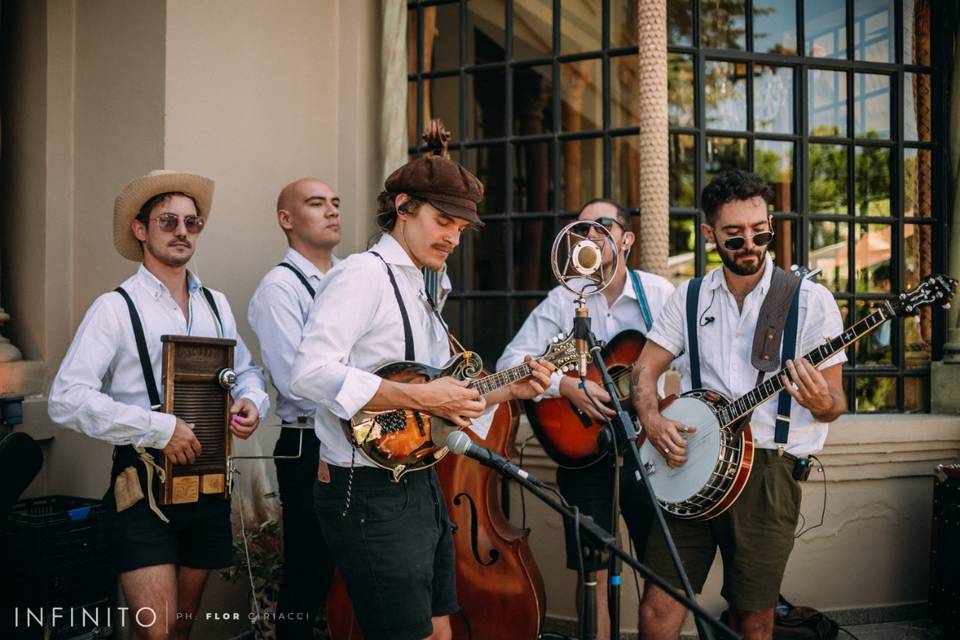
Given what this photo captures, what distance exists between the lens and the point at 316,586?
155 inches

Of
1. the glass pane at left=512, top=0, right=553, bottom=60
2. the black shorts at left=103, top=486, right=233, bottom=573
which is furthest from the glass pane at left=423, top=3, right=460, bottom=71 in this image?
the black shorts at left=103, top=486, right=233, bottom=573

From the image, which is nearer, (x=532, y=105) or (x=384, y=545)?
(x=384, y=545)

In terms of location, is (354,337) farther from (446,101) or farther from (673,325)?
(446,101)

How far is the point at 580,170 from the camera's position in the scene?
548 centimetres

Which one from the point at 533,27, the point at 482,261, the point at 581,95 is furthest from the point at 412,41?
the point at 482,261

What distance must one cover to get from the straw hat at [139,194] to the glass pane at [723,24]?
3.13 meters

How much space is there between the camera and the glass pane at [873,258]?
17.3 feet

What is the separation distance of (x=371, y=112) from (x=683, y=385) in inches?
108

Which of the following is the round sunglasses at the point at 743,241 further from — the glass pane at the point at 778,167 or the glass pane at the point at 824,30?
the glass pane at the point at 824,30

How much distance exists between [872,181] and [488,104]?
7.88ft

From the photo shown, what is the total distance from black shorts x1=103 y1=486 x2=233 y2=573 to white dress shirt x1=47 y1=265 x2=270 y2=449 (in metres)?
0.27

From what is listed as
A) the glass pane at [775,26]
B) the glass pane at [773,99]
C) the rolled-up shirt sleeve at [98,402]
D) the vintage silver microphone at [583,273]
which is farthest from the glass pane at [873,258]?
the rolled-up shirt sleeve at [98,402]

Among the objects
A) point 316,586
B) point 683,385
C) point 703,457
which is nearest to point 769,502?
point 703,457

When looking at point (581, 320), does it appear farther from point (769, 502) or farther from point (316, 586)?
point (316, 586)
